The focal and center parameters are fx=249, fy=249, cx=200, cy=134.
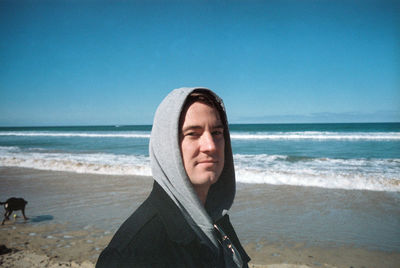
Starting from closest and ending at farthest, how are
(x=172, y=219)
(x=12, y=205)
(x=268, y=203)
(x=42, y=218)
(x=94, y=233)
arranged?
(x=172, y=219), (x=94, y=233), (x=12, y=205), (x=42, y=218), (x=268, y=203)

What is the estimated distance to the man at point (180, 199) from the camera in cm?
99

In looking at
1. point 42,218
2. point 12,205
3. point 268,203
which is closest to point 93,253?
point 42,218

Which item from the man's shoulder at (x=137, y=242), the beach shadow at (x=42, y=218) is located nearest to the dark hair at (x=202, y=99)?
the man's shoulder at (x=137, y=242)

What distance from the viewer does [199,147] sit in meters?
1.24

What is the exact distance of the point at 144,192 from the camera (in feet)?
25.8

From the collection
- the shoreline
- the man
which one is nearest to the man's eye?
the man

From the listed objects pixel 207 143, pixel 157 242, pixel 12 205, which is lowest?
pixel 12 205

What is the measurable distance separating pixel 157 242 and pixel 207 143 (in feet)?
1.63

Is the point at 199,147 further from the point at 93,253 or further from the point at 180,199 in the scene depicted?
the point at 93,253

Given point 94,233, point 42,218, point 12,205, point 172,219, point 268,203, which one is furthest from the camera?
point 268,203

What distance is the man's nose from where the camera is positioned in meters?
1.22

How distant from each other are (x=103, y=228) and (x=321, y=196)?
20.0 ft

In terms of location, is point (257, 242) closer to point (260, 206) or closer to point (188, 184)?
point (260, 206)

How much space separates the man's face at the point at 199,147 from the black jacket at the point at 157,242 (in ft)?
0.60
